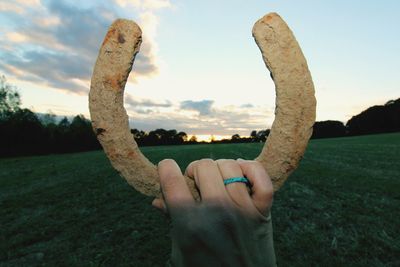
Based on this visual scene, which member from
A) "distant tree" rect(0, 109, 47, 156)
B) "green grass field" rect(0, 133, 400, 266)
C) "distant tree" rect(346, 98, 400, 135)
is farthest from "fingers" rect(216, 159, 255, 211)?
"distant tree" rect(346, 98, 400, 135)

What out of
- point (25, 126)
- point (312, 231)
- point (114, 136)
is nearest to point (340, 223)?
point (312, 231)

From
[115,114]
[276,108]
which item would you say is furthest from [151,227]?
[276,108]

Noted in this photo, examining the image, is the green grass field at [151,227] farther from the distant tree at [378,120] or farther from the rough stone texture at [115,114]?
the distant tree at [378,120]

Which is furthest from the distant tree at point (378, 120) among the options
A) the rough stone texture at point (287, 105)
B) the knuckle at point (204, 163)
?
the knuckle at point (204, 163)

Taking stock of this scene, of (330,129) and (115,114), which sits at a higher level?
(330,129)

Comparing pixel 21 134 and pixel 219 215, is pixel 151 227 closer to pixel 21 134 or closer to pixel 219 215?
pixel 219 215
